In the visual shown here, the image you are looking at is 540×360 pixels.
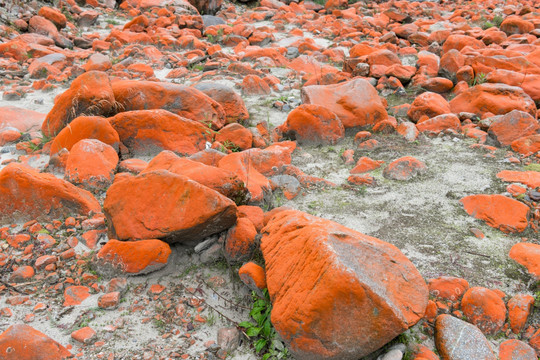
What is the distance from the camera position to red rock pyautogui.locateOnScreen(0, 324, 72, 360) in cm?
171

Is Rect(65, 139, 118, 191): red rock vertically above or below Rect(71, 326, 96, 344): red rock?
above

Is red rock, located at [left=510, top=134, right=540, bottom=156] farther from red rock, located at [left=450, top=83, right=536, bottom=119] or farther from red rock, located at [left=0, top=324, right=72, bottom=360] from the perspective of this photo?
red rock, located at [left=0, top=324, right=72, bottom=360]

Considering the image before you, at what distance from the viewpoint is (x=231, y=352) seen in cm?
200

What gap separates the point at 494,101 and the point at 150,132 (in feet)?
11.2

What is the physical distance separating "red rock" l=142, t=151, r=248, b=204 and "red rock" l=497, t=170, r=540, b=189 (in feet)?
6.73

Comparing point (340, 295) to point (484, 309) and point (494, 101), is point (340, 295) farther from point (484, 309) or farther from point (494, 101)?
point (494, 101)

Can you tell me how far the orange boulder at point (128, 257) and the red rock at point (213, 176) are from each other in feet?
1.66

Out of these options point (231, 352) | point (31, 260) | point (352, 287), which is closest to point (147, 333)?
point (231, 352)

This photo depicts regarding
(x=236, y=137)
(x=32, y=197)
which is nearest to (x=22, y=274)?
(x=32, y=197)

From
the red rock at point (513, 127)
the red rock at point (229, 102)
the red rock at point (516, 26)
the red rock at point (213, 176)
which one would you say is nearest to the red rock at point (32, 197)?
the red rock at point (213, 176)

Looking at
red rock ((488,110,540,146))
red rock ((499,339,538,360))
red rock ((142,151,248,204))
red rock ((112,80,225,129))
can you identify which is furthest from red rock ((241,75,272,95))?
red rock ((499,339,538,360))

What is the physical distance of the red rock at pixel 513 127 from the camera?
3.75 m

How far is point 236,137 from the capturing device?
12.5 ft

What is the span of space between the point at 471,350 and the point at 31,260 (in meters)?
2.34
